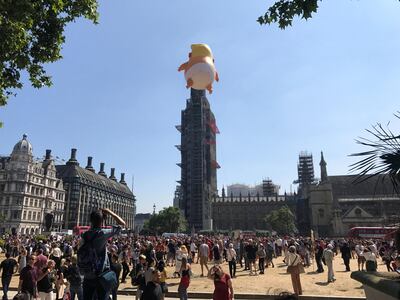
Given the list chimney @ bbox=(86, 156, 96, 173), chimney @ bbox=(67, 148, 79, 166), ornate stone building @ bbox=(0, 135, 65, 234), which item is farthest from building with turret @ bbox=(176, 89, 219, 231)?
ornate stone building @ bbox=(0, 135, 65, 234)

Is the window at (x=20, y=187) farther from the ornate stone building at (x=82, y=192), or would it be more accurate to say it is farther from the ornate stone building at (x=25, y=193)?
the ornate stone building at (x=82, y=192)

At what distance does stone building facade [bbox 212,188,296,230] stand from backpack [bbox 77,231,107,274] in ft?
441

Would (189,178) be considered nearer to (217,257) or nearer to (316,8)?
(217,257)

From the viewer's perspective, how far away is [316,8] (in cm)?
559

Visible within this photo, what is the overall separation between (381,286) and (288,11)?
4717 millimetres

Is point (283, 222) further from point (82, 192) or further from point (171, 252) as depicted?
point (171, 252)

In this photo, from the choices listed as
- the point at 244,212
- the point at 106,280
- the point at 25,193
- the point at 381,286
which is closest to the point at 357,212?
the point at 244,212

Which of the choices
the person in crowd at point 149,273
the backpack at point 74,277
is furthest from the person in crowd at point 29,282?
the person in crowd at point 149,273

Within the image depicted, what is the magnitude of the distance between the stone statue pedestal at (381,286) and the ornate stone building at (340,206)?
91.0 metres

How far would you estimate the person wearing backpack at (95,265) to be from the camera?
5.05 m

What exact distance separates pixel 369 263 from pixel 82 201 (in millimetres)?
106048

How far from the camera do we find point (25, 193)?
74062mm

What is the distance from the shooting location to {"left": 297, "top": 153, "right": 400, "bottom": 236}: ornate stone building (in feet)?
292

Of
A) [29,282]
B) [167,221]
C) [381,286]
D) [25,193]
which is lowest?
[29,282]
